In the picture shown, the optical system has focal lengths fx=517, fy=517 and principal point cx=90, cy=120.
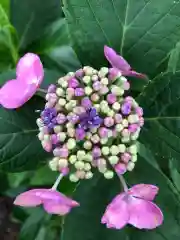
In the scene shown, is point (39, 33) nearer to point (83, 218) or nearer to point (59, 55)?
point (59, 55)

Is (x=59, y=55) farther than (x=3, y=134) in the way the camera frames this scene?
Yes

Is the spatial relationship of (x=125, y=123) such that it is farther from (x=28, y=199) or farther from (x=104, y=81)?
(x=28, y=199)

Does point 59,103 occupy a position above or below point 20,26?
below

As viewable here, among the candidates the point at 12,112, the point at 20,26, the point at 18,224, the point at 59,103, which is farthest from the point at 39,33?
the point at 18,224

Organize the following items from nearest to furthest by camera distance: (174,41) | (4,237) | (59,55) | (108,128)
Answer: (108,128)
(174,41)
(59,55)
(4,237)

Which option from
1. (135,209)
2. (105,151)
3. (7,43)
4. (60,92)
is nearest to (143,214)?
(135,209)

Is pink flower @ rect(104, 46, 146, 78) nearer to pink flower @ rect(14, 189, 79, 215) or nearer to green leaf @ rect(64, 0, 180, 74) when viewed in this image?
green leaf @ rect(64, 0, 180, 74)

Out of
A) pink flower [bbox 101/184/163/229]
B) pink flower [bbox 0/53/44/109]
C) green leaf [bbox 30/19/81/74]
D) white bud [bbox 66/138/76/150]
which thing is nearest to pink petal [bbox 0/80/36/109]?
pink flower [bbox 0/53/44/109]
